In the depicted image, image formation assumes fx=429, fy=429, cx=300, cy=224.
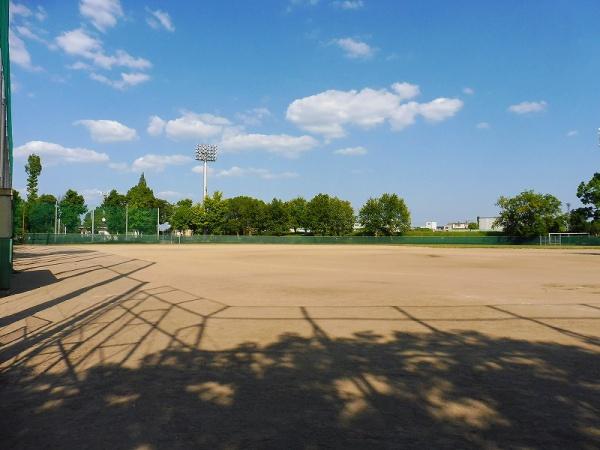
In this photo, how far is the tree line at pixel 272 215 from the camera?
75562 millimetres

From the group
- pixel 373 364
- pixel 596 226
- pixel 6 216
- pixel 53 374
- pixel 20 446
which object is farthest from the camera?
pixel 596 226

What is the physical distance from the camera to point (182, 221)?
99.8 m

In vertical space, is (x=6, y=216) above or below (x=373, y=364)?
above

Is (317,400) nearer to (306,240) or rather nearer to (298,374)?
(298,374)

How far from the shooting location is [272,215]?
335 feet

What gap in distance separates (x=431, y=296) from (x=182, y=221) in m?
92.2

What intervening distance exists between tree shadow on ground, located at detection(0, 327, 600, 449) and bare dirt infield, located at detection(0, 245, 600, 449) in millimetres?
23

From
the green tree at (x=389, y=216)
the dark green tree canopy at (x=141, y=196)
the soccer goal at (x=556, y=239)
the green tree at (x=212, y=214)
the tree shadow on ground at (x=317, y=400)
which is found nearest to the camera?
the tree shadow on ground at (x=317, y=400)

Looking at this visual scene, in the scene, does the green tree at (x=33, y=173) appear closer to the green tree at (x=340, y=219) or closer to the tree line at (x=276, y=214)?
the tree line at (x=276, y=214)

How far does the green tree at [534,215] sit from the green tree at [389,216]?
22500 millimetres

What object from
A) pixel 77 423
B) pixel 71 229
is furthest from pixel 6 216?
pixel 71 229

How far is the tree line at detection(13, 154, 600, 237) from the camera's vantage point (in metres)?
75.6

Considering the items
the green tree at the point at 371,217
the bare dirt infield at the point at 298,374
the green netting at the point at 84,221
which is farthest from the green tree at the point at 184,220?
the bare dirt infield at the point at 298,374

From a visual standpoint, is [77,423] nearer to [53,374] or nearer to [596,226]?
[53,374]
